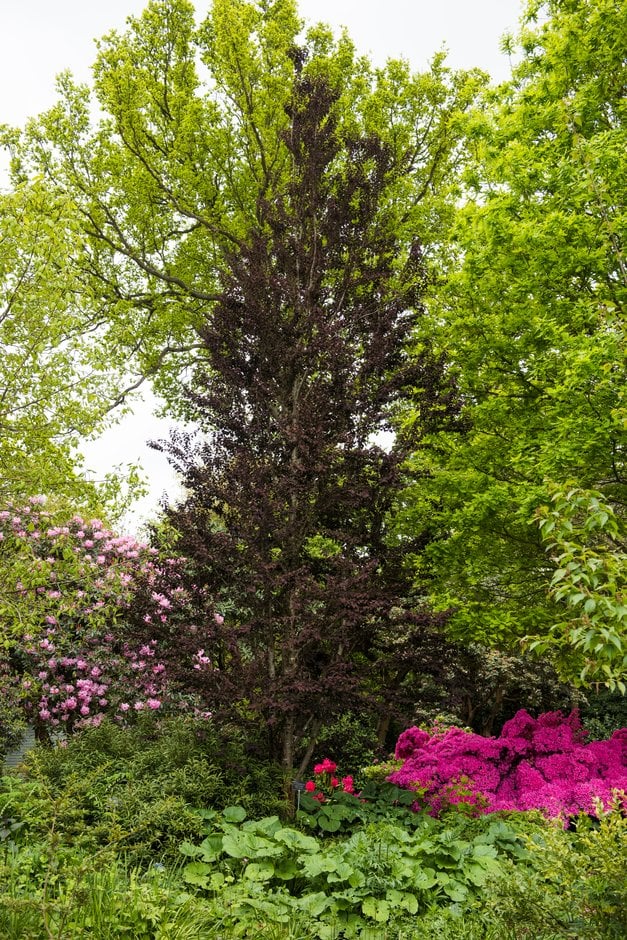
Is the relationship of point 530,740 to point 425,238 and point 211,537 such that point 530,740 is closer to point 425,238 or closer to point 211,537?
Result: point 211,537

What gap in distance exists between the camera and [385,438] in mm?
8406

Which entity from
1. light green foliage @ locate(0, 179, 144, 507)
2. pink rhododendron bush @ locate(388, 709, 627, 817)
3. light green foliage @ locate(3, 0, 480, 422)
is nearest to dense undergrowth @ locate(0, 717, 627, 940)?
pink rhododendron bush @ locate(388, 709, 627, 817)

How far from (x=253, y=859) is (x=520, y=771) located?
3374mm

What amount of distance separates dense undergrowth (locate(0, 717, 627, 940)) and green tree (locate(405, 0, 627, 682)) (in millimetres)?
2744

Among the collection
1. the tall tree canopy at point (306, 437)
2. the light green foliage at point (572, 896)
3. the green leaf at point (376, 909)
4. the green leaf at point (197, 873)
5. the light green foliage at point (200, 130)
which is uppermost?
the light green foliage at point (200, 130)

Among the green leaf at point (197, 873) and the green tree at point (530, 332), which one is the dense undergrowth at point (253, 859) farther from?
the green tree at point (530, 332)

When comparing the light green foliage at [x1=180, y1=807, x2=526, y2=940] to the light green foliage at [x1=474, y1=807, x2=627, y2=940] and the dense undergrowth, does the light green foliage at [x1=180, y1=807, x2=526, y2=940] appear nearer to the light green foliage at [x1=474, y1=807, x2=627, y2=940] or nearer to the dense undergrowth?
the dense undergrowth

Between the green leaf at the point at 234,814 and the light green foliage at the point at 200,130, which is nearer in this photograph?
the green leaf at the point at 234,814

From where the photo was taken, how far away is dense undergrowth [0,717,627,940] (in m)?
3.35

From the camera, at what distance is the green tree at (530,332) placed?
701 centimetres

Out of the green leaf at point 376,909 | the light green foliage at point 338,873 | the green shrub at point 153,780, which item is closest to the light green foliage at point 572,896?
the light green foliage at point 338,873

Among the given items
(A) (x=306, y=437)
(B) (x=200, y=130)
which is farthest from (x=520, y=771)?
(B) (x=200, y=130)

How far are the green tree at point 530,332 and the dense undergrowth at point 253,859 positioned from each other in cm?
274

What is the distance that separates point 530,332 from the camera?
791 centimetres
